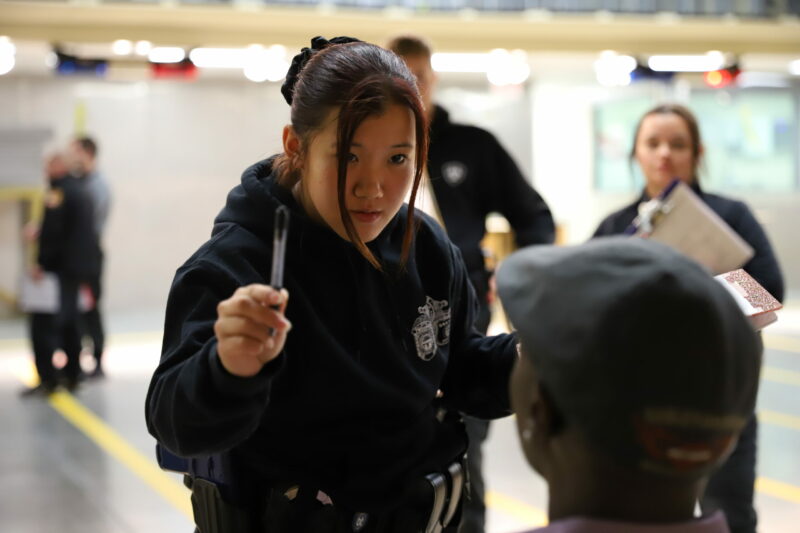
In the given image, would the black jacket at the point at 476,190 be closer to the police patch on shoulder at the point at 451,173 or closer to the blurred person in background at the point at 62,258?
the police patch on shoulder at the point at 451,173

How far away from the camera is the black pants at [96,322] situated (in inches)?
351

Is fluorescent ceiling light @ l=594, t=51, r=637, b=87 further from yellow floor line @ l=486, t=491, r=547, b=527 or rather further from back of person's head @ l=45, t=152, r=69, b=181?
yellow floor line @ l=486, t=491, r=547, b=527

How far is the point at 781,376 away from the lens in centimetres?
944

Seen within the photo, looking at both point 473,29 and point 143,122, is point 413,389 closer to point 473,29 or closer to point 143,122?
point 473,29

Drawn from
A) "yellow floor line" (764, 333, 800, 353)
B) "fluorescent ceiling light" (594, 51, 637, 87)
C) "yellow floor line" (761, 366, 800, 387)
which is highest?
"fluorescent ceiling light" (594, 51, 637, 87)

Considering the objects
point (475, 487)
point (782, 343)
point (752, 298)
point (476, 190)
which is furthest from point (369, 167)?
point (782, 343)

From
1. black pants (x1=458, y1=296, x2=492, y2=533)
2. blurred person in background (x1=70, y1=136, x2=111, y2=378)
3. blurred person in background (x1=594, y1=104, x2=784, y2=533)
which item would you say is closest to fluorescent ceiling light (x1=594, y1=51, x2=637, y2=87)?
blurred person in background (x1=70, y1=136, x2=111, y2=378)

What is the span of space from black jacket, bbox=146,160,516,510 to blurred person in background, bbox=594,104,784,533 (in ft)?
6.56

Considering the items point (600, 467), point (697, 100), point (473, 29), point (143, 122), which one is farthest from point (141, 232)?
point (600, 467)

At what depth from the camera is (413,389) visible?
6.40 ft

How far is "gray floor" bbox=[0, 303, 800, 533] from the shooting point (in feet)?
17.0

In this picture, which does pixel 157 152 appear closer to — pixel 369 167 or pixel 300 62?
pixel 300 62

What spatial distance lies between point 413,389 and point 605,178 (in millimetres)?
15174

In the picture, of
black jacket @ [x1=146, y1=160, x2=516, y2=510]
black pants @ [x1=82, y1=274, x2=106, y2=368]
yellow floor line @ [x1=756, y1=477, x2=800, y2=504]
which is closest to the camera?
black jacket @ [x1=146, y1=160, x2=516, y2=510]
